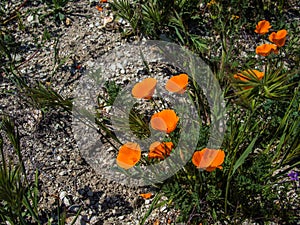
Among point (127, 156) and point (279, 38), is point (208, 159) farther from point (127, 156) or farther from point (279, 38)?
point (279, 38)

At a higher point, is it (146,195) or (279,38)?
(279,38)

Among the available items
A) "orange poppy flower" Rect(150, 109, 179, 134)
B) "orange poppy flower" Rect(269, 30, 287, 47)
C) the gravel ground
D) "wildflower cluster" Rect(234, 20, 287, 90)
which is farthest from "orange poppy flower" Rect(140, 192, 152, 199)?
"orange poppy flower" Rect(269, 30, 287, 47)

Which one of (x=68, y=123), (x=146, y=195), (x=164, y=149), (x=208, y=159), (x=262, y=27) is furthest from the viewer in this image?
(x=262, y=27)

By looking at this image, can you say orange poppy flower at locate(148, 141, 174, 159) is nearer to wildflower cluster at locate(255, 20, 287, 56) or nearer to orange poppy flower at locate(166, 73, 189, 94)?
orange poppy flower at locate(166, 73, 189, 94)

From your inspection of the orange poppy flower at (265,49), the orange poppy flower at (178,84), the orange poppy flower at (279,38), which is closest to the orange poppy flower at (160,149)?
the orange poppy flower at (178,84)

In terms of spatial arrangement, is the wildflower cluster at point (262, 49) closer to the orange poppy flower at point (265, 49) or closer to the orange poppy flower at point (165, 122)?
the orange poppy flower at point (265, 49)

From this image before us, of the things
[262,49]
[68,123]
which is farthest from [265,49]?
[68,123]
